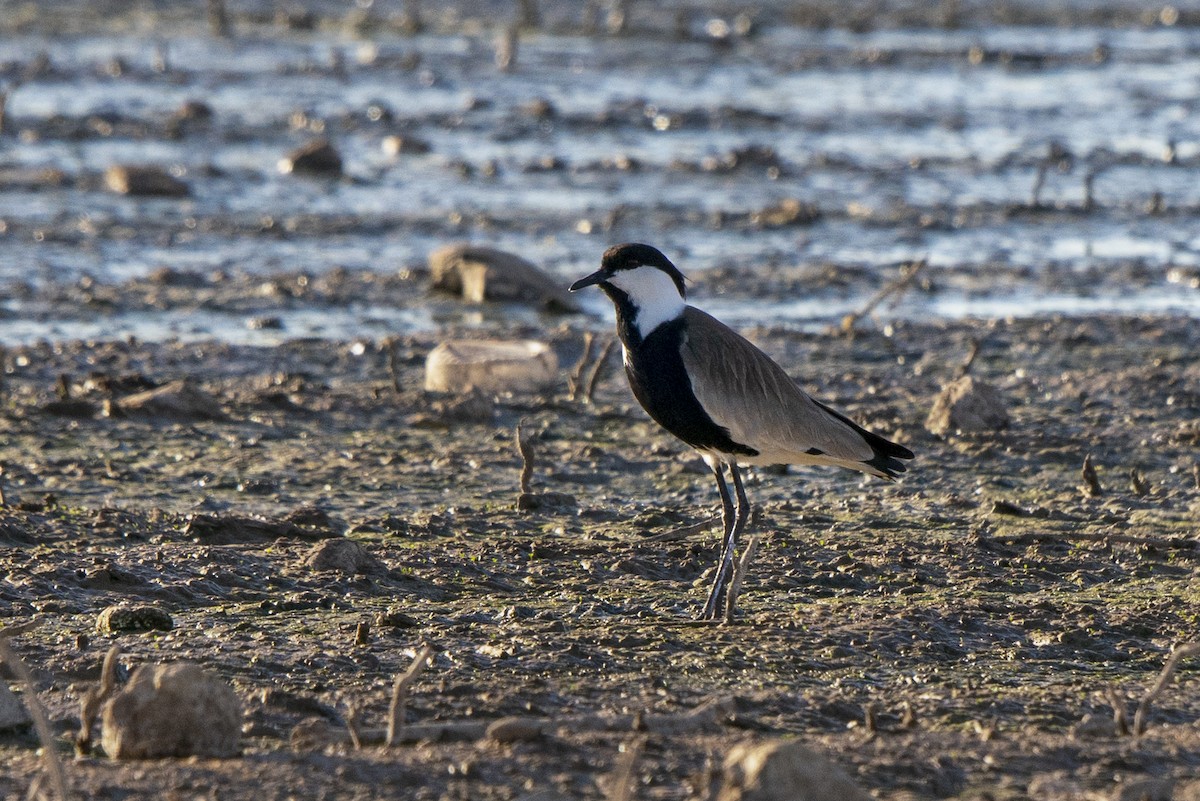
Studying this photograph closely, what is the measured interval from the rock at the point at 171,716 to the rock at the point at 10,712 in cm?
33

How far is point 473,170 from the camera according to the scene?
1430cm

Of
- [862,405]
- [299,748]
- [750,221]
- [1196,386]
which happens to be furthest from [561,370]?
[299,748]

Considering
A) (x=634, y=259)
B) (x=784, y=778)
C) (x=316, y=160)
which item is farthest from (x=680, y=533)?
(x=316, y=160)

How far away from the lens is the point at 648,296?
5.96m

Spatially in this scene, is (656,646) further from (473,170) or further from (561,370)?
(473,170)

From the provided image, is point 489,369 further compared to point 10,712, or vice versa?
point 489,369

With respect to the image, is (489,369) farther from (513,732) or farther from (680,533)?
(513,732)

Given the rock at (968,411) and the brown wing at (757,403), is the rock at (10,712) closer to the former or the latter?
the brown wing at (757,403)

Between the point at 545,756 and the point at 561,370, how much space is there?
16.0 ft

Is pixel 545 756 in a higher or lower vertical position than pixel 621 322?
lower

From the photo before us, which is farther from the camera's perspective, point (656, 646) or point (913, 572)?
point (913, 572)

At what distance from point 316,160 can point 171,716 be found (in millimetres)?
10032

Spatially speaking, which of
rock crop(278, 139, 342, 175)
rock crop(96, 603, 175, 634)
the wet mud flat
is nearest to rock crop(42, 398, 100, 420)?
the wet mud flat

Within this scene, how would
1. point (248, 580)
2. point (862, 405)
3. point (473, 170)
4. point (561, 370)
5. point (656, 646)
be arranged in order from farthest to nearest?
1. point (473, 170)
2. point (561, 370)
3. point (862, 405)
4. point (248, 580)
5. point (656, 646)
